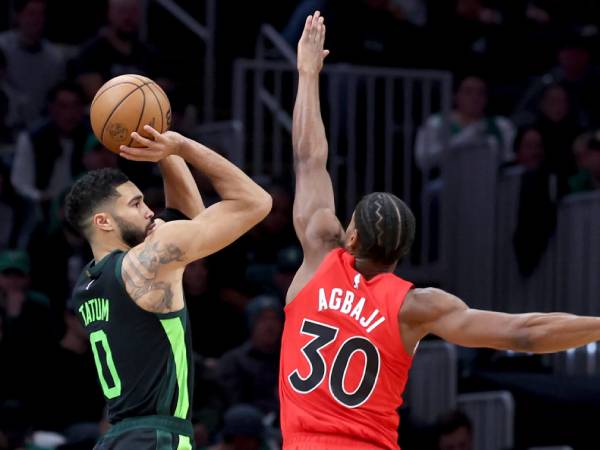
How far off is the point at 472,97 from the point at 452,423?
3.97 metres

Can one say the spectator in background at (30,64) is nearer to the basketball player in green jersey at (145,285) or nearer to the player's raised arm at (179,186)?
the player's raised arm at (179,186)

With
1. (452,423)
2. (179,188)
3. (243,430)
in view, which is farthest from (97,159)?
(179,188)

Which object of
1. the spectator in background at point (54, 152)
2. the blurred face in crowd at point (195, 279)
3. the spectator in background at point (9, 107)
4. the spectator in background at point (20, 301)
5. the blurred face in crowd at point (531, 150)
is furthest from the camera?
the blurred face in crowd at point (531, 150)

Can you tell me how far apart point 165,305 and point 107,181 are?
0.70 metres

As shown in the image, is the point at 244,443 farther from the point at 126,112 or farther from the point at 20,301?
the point at 126,112

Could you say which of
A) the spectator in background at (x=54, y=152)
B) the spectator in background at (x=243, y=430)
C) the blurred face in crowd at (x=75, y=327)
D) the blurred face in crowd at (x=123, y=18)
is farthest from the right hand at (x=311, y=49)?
the blurred face in crowd at (x=123, y=18)

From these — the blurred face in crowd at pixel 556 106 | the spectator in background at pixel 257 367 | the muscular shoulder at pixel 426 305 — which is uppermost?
the blurred face in crowd at pixel 556 106

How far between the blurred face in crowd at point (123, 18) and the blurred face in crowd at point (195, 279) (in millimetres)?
2612

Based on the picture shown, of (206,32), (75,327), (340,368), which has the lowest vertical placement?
(75,327)

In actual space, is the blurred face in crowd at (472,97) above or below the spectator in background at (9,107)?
above

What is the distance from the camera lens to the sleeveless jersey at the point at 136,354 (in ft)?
24.5

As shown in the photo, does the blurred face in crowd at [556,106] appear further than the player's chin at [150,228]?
Yes

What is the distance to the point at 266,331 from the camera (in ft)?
40.9

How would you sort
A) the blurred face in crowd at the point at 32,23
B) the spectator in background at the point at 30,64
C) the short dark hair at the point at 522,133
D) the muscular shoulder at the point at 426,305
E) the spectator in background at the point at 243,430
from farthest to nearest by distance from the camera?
the short dark hair at the point at 522,133, the spectator in background at the point at 30,64, the blurred face in crowd at the point at 32,23, the spectator in background at the point at 243,430, the muscular shoulder at the point at 426,305
